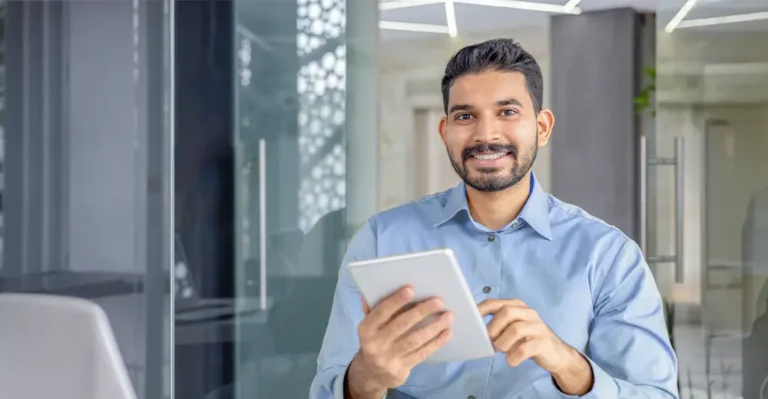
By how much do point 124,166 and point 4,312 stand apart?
1.18 metres

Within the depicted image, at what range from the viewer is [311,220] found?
2.68m

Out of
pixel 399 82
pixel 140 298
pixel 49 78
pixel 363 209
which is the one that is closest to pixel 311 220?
pixel 363 209

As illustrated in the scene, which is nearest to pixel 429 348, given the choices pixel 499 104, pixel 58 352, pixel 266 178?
pixel 499 104

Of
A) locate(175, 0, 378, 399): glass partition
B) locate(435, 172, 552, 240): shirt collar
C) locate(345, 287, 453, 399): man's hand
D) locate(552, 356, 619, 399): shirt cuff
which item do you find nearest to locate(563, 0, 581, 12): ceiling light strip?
locate(175, 0, 378, 399): glass partition

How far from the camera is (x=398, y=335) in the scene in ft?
4.07

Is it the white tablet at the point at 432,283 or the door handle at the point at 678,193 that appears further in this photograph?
the door handle at the point at 678,193

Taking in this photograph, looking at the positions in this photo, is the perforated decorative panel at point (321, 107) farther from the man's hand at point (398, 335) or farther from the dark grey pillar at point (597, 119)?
the man's hand at point (398, 335)

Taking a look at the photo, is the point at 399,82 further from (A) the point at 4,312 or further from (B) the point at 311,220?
(A) the point at 4,312

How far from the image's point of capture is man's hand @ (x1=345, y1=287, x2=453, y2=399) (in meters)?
1.21

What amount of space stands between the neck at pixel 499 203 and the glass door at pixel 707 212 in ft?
2.54

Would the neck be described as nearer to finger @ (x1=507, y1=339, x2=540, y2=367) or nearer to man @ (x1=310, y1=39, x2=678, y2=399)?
man @ (x1=310, y1=39, x2=678, y2=399)

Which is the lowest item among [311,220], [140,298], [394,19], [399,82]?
[140,298]

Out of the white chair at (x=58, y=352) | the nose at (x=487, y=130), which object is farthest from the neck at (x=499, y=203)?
the white chair at (x=58, y=352)

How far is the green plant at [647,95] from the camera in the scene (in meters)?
2.33
